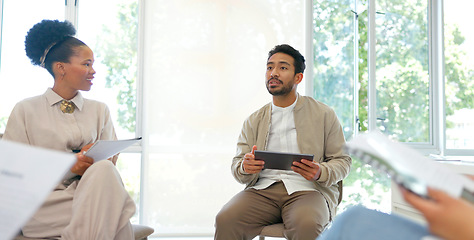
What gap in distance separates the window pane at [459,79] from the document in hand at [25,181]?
398 centimetres

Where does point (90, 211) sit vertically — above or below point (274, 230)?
above

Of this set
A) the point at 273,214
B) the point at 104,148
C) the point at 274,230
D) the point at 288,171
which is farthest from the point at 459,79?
the point at 104,148

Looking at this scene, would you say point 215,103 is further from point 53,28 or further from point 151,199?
point 53,28

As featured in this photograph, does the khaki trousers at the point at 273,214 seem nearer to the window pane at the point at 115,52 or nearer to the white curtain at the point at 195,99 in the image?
the white curtain at the point at 195,99

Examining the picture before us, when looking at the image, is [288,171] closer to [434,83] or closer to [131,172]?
[131,172]

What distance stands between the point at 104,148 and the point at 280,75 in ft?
3.91

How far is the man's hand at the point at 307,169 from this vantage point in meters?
2.13

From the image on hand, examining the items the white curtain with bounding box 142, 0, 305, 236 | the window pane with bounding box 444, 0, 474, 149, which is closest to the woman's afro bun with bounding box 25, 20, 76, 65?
the white curtain with bounding box 142, 0, 305, 236

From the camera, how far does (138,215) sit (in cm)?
358

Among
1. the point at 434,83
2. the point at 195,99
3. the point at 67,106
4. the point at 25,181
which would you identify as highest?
the point at 434,83

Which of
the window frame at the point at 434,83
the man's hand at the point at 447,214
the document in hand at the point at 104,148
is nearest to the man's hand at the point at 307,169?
the document in hand at the point at 104,148

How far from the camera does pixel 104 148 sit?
1.85 meters

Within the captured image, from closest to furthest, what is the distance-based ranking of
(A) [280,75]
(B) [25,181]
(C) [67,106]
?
(B) [25,181]
(C) [67,106]
(A) [280,75]

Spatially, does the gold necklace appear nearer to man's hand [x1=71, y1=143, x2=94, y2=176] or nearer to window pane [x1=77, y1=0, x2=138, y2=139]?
man's hand [x1=71, y1=143, x2=94, y2=176]
